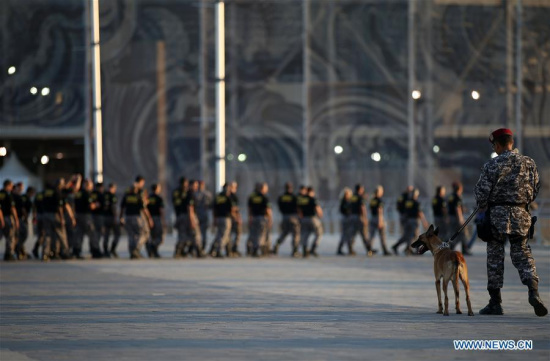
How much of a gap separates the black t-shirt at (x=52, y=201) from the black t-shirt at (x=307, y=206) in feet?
16.4

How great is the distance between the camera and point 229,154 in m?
39.2

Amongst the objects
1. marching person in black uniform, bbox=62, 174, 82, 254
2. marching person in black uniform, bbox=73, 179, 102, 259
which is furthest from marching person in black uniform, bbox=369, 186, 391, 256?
marching person in black uniform, bbox=62, 174, 82, 254

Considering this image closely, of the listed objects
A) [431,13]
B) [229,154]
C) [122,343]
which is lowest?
[122,343]

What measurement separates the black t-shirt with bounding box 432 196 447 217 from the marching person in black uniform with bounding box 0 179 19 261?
8719mm

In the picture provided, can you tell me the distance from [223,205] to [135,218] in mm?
1862

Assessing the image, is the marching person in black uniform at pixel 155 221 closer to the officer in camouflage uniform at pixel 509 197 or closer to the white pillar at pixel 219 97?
the white pillar at pixel 219 97

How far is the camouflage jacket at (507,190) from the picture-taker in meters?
11.7

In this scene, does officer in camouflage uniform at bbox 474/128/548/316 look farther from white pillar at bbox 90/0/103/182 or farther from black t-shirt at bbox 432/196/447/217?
white pillar at bbox 90/0/103/182

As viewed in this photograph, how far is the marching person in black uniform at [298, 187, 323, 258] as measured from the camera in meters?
26.1

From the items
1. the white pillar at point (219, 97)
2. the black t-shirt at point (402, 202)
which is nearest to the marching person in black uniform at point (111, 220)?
the black t-shirt at point (402, 202)

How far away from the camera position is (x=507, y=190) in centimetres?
1173

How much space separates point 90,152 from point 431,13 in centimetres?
1153

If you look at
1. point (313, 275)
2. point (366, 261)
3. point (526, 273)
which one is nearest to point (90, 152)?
point (366, 261)

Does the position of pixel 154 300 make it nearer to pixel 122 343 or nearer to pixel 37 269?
pixel 122 343
